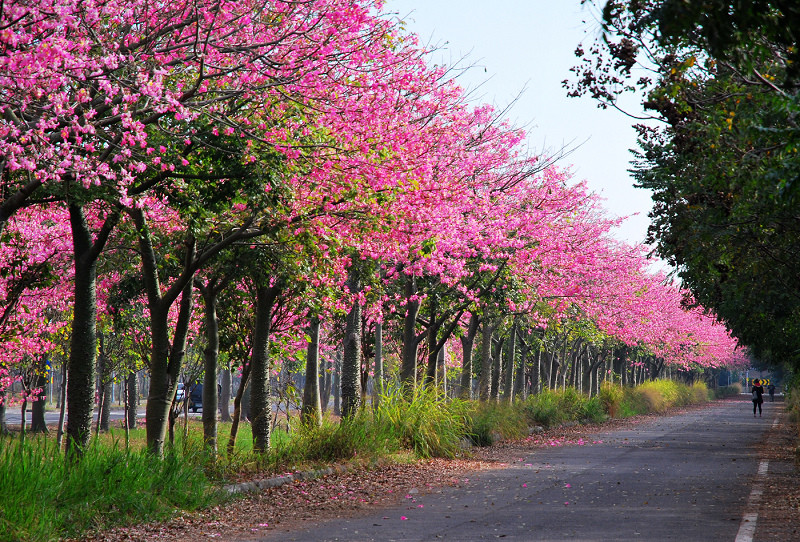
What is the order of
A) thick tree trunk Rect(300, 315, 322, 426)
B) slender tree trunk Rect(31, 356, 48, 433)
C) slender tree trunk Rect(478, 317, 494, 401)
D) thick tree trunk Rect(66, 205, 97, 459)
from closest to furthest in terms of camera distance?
thick tree trunk Rect(66, 205, 97, 459) < thick tree trunk Rect(300, 315, 322, 426) < slender tree trunk Rect(478, 317, 494, 401) < slender tree trunk Rect(31, 356, 48, 433)

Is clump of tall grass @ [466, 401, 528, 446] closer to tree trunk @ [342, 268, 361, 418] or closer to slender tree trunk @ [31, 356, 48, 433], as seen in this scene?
tree trunk @ [342, 268, 361, 418]

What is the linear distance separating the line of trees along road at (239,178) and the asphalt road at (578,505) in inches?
140

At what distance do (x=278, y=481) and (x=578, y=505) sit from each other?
156 inches

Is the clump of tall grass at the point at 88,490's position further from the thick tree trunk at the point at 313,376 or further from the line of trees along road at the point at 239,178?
the thick tree trunk at the point at 313,376

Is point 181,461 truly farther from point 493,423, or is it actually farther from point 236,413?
point 493,423

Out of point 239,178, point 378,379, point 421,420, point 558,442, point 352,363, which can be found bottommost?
point 558,442

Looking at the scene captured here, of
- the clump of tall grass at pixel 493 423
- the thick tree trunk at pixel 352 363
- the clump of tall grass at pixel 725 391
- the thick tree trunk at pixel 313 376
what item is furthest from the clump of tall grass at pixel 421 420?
the clump of tall grass at pixel 725 391

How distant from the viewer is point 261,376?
47.3 feet

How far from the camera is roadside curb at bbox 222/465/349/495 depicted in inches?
427

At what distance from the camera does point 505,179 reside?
2003 centimetres

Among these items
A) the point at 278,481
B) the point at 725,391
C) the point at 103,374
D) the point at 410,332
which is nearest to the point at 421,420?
the point at 410,332

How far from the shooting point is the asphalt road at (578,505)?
860cm

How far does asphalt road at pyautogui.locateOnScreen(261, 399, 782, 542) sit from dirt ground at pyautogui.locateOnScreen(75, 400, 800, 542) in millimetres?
339

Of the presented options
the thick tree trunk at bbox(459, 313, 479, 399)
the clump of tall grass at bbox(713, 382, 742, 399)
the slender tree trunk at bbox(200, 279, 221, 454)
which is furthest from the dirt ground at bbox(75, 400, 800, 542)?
the clump of tall grass at bbox(713, 382, 742, 399)
